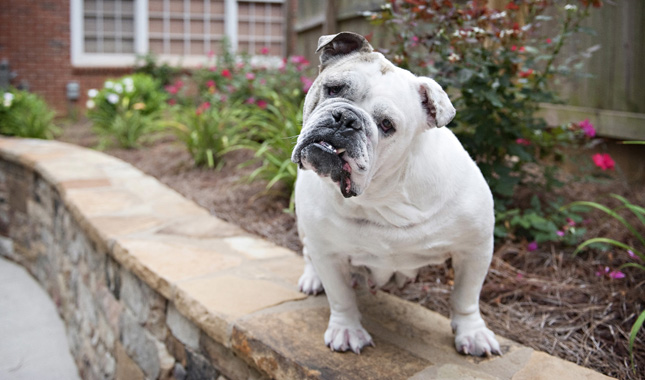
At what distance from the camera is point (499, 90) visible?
2.59 metres

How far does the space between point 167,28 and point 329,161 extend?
995cm

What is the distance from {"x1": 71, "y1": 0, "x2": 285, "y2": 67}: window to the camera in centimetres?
989

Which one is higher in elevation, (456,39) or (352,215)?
(456,39)

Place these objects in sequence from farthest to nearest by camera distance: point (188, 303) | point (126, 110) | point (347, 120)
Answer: point (126, 110)
point (188, 303)
point (347, 120)

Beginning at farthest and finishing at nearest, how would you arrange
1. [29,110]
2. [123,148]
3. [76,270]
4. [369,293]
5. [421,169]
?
[29,110] → [123,148] → [76,270] → [369,293] → [421,169]

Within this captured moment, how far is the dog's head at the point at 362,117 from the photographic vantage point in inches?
54.1

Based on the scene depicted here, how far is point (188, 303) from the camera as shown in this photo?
2205mm

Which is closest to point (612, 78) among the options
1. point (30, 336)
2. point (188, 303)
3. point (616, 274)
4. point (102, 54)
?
point (616, 274)

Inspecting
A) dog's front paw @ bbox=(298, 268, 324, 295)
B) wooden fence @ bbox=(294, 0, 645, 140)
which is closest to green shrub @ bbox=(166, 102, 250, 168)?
wooden fence @ bbox=(294, 0, 645, 140)

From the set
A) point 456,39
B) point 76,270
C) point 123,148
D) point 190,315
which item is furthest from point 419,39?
point 123,148

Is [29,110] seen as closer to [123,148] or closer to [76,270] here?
[123,148]

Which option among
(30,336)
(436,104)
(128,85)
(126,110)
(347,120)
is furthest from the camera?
(128,85)

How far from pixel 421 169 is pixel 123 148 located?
16.7 ft

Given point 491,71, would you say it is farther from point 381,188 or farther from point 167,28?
point 167,28
